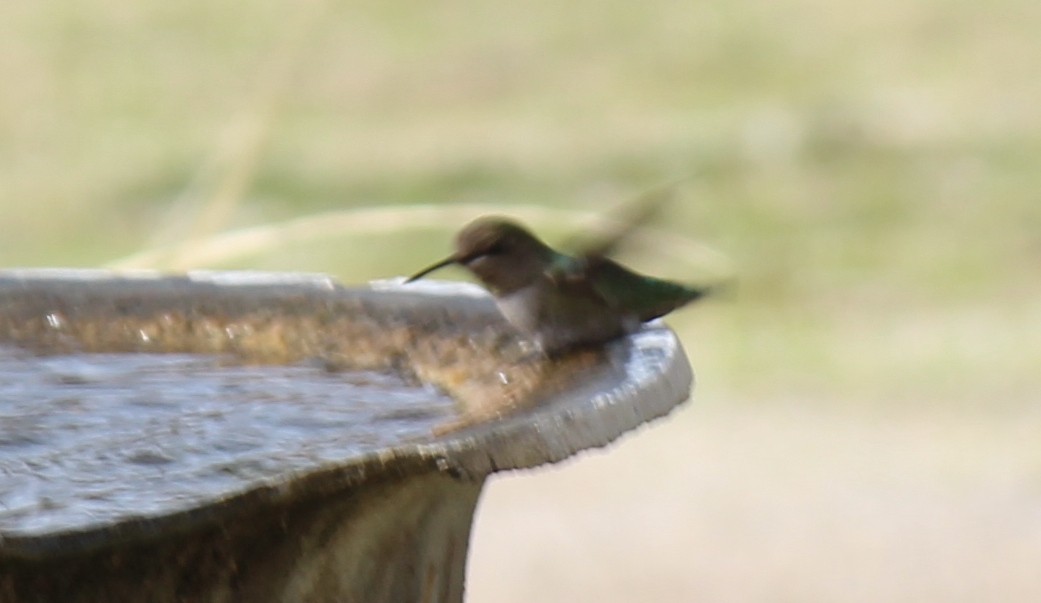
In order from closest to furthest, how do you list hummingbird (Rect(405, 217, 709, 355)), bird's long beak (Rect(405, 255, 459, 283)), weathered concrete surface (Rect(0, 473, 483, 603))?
weathered concrete surface (Rect(0, 473, 483, 603)) → hummingbird (Rect(405, 217, 709, 355)) → bird's long beak (Rect(405, 255, 459, 283))

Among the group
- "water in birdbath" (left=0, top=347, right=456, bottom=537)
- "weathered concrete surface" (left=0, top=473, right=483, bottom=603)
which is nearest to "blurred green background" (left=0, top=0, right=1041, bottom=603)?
"water in birdbath" (left=0, top=347, right=456, bottom=537)

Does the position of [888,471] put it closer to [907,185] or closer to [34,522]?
[907,185]

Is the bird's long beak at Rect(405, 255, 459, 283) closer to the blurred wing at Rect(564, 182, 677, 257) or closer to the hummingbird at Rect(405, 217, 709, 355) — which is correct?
the hummingbird at Rect(405, 217, 709, 355)

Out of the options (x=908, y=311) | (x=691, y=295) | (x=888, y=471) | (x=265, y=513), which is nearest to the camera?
(x=265, y=513)

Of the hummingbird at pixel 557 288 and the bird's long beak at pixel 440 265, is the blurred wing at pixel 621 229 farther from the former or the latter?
the bird's long beak at pixel 440 265

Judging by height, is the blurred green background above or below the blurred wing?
below

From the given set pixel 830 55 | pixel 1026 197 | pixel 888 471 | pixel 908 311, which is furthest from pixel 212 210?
pixel 830 55
